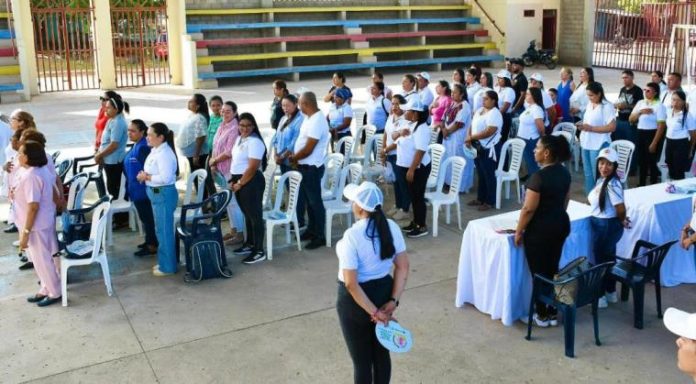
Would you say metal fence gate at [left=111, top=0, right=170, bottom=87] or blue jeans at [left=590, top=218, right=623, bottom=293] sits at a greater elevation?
metal fence gate at [left=111, top=0, right=170, bottom=87]

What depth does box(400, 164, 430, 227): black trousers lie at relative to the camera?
7.76 meters

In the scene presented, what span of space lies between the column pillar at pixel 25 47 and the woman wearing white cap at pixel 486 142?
43.3ft

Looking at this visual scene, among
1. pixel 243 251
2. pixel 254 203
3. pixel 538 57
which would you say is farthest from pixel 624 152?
pixel 538 57

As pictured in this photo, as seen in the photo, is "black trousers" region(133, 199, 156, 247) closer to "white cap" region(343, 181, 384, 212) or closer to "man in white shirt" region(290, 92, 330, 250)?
Answer: "man in white shirt" region(290, 92, 330, 250)

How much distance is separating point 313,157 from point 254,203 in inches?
31.2

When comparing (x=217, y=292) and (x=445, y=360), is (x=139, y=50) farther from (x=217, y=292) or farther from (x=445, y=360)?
(x=445, y=360)

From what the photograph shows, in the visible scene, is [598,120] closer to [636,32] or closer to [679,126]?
[679,126]

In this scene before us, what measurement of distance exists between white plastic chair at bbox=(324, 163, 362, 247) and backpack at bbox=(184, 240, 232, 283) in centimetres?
134

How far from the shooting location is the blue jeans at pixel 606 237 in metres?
5.86

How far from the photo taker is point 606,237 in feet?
19.3

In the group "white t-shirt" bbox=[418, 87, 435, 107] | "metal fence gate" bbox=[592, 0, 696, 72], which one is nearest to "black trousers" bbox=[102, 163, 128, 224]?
"white t-shirt" bbox=[418, 87, 435, 107]

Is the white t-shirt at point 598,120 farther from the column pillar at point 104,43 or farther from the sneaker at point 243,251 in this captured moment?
the column pillar at point 104,43

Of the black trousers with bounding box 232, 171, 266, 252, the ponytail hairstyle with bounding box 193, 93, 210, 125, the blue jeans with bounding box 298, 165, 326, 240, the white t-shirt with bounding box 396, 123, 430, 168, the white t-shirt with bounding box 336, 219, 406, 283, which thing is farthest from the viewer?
the ponytail hairstyle with bounding box 193, 93, 210, 125

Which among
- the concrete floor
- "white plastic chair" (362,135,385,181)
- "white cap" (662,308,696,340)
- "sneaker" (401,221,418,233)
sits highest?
"white cap" (662,308,696,340)
